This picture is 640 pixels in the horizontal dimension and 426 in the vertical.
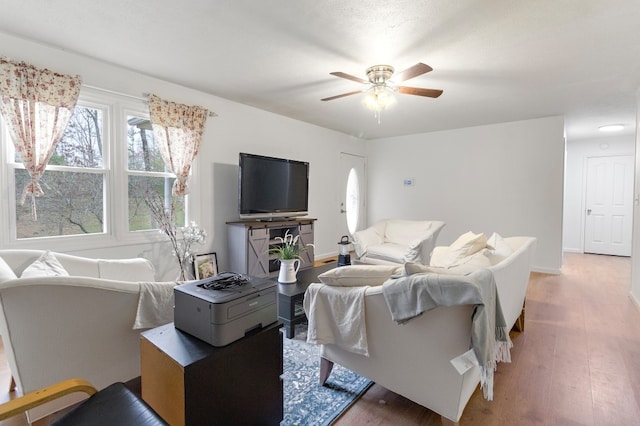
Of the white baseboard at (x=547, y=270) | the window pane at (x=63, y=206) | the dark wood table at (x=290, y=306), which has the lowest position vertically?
the white baseboard at (x=547, y=270)

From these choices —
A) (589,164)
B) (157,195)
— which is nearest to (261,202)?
(157,195)

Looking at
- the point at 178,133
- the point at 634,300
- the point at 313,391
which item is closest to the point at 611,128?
the point at 634,300

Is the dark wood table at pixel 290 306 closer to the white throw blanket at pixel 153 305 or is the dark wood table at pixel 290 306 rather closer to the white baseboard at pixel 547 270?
the white throw blanket at pixel 153 305

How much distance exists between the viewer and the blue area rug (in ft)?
5.53

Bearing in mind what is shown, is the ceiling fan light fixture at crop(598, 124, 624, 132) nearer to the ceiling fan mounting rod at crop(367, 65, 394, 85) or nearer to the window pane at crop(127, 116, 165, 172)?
the ceiling fan mounting rod at crop(367, 65, 394, 85)

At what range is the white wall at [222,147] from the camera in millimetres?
2881

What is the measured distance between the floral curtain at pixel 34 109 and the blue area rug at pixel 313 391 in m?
2.57

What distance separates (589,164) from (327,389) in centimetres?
731

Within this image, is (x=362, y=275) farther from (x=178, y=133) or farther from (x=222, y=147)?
(x=222, y=147)

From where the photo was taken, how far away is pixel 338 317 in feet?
5.72

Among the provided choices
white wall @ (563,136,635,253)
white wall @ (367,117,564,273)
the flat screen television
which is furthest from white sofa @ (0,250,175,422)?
white wall @ (563,136,635,253)

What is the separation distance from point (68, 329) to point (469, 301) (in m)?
1.86

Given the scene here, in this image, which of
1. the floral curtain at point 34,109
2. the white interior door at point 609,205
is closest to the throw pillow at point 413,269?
the floral curtain at point 34,109

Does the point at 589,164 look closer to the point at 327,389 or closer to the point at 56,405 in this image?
the point at 327,389
